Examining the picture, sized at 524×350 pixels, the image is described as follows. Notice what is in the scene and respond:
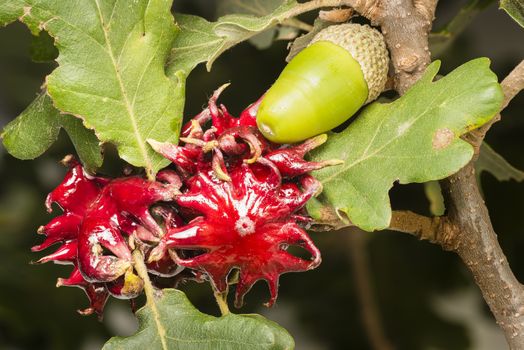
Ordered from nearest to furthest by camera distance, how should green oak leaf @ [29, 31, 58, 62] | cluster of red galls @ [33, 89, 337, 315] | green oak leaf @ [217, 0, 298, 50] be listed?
cluster of red galls @ [33, 89, 337, 315] < green oak leaf @ [29, 31, 58, 62] < green oak leaf @ [217, 0, 298, 50]

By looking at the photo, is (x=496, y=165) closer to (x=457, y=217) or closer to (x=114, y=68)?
(x=457, y=217)

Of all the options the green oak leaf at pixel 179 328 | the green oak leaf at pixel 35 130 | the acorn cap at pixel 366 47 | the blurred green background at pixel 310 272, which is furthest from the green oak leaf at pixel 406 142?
the blurred green background at pixel 310 272

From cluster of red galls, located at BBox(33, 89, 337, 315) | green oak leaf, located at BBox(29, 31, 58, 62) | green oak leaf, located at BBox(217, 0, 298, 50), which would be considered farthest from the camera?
green oak leaf, located at BBox(217, 0, 298, 50)

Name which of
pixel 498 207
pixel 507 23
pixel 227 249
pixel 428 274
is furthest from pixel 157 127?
pixel 507 23

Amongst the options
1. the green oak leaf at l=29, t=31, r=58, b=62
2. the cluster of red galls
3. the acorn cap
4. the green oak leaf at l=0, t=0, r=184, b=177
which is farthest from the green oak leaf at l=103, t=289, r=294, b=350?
the green oak leaf at l=29, t=31, r=58, b=62

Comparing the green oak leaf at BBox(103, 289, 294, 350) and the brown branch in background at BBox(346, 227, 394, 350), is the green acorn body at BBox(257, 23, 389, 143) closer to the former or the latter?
the green oak leaf at BBox(103, 289, 294, 350)

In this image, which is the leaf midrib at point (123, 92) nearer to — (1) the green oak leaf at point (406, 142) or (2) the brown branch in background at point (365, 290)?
(1) the green oak leaf at point (406, 142)

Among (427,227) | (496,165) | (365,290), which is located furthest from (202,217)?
(365,290)
